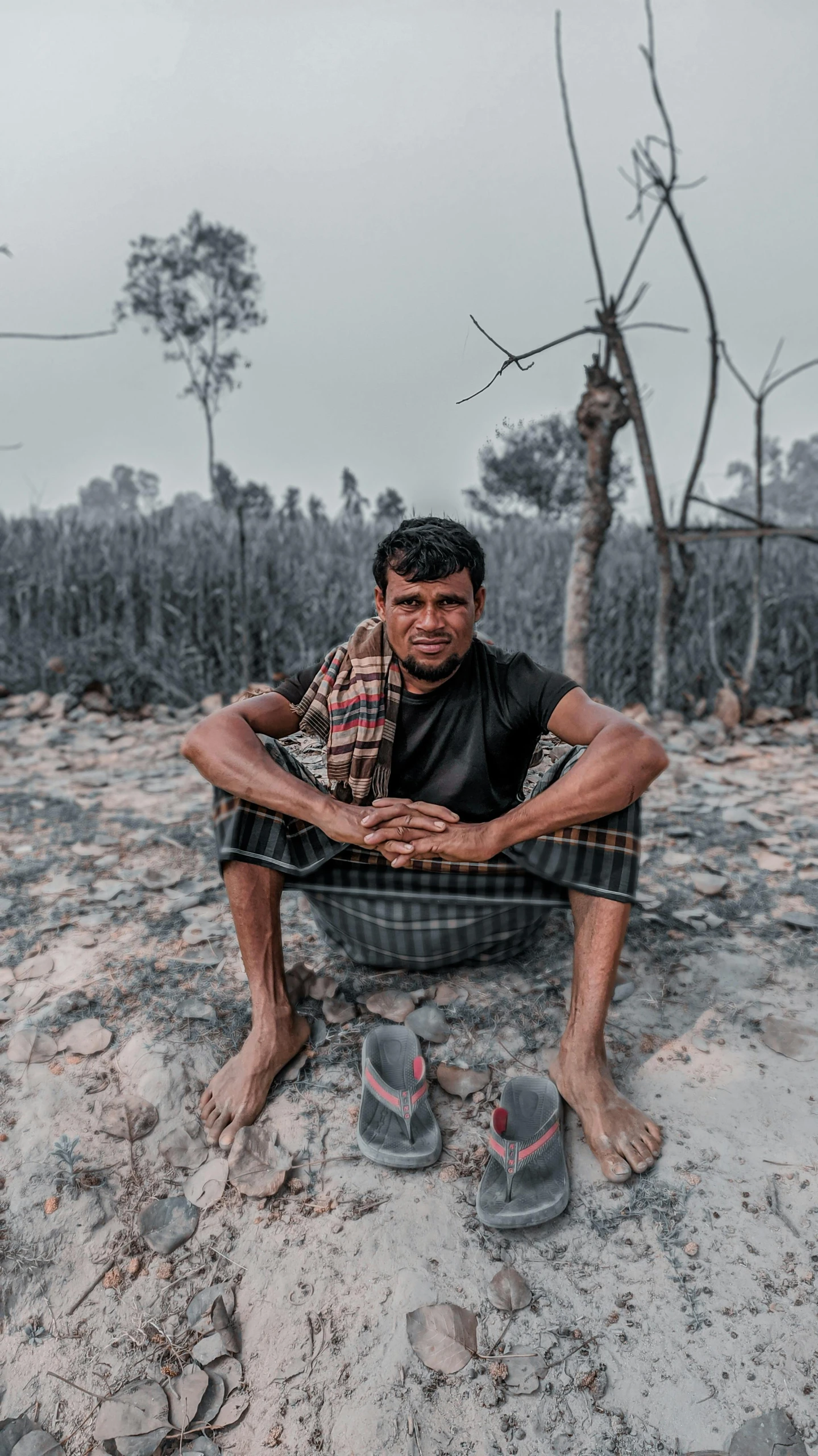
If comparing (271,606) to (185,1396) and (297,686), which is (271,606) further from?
(185,1396)

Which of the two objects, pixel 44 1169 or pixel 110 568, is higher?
pixel 110 568

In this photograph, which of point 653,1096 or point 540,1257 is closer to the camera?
point 540,1257

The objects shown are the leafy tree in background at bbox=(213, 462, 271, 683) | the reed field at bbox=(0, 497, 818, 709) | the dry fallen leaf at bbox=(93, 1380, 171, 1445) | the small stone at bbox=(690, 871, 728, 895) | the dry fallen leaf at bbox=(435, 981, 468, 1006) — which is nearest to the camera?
the dry fallen leaf at bbox=(93, 1380, 171, 1445)

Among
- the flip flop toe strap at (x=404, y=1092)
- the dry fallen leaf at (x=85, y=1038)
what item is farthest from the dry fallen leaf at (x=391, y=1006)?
the dry fallen leaf at (x=85, y=1038)

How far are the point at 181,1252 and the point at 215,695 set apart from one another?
14.8 ft

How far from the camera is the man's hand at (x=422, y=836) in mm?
1615

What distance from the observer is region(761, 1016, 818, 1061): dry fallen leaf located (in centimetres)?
175

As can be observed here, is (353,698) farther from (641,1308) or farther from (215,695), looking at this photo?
(215,695)

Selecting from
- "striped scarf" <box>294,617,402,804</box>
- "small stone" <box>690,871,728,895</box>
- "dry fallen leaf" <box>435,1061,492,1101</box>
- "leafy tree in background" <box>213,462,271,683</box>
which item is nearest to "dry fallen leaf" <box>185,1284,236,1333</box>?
"dry fallen leaf" <box>435,1061,492,1101</box>

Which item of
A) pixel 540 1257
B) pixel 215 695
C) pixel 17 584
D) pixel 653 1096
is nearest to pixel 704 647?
pixel 215 695

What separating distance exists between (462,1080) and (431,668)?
887 mm

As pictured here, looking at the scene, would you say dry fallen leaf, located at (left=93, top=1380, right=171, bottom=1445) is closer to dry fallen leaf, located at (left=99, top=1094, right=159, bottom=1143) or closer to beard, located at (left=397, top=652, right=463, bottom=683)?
dry fallen leaf, located at (left=99, top=1094, right=159, bottom=1143)

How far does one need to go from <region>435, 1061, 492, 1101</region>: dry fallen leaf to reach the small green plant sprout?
72 centimetres

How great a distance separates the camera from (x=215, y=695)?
18.4 ft
